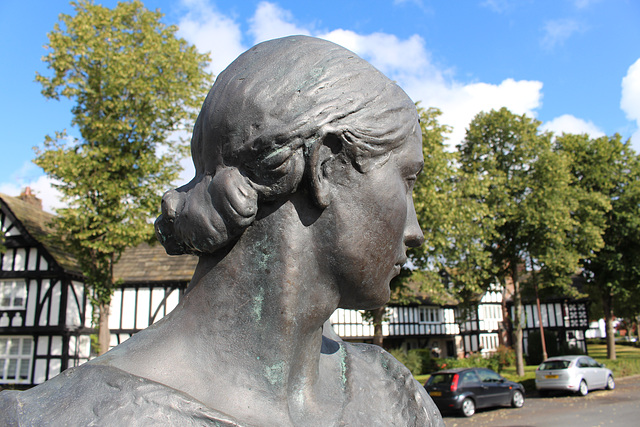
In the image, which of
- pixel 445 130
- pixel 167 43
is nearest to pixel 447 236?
pixel 445 130

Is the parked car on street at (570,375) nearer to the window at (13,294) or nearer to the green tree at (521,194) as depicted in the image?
the green tree at (521,194)

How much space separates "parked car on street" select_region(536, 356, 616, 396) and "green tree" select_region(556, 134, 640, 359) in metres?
9.81

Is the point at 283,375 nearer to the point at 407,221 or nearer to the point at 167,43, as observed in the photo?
the point at 407,221

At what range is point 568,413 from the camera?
55.8ft

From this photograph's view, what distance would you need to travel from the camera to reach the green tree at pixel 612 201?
101 ft

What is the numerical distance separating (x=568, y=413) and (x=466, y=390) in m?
3.32

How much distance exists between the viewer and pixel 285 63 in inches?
63.7

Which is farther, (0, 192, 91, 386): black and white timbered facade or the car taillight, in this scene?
(0, 192, 91, 386): black and white timbered facade

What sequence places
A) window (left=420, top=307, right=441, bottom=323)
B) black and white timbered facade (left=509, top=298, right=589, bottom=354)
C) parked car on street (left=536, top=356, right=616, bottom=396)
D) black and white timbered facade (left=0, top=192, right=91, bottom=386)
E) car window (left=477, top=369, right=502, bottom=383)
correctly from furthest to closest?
black and white timbered facade (left=509, top=298, right=589, bottom=354), window (left=420, top=307, right=441, bottom=323), parked car on street (left=536, top=356, right=616, bottom=396), black and white timbered facade (left=0, top=192, right=91, bottom=386), car window (left=477, top=369, right=502, bottom=383)

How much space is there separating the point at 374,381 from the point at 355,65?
3.82 feet

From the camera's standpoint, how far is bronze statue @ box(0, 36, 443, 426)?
152cm

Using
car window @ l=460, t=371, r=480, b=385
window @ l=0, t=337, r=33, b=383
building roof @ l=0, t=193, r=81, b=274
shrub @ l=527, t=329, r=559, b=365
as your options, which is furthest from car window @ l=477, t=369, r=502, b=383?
shrub @ l=527, t=329, r=559, b=365

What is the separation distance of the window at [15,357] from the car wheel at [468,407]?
15769 mm

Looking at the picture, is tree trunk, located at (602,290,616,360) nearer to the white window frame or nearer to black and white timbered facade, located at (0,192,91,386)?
the white window frame
